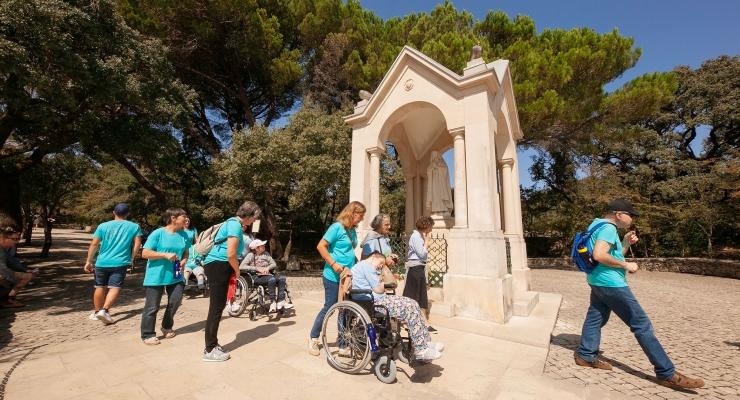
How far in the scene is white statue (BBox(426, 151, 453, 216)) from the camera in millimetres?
7773

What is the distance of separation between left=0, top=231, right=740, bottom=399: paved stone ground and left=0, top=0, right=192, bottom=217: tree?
4.11 metres

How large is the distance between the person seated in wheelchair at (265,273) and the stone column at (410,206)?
453 cm

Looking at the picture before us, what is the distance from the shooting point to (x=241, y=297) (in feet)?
18.5

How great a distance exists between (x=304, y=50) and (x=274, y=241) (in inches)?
407

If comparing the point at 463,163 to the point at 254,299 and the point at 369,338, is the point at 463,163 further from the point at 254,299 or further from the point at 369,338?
the point at 254,299

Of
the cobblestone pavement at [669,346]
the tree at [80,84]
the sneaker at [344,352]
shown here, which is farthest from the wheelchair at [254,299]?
the tree at [80,84]

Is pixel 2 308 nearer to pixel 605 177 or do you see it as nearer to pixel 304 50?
pixel 304 50

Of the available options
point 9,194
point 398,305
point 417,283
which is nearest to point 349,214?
point 398,305

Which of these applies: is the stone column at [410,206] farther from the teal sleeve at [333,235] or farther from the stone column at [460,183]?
the teal sleeve at [333,235]

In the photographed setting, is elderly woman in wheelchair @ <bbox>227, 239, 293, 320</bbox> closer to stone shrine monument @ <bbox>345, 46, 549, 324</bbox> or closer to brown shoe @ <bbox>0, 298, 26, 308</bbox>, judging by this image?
stone shrine monument @ <bbox>345, 46, 549, 324</bbox>

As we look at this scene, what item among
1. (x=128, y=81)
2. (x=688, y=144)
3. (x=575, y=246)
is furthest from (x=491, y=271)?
(x=688, y=144)

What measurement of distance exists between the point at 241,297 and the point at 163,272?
1.86 m

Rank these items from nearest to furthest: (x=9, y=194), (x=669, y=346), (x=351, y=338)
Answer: (x=351, y=338) → (x=669, y=346) → (x=9, y=194)

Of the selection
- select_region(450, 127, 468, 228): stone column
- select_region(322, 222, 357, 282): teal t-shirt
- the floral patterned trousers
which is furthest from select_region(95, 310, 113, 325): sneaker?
select_region(450, 127, 468, 228): stone column
